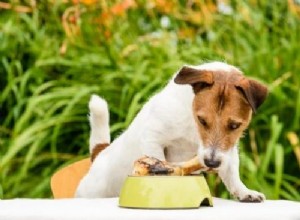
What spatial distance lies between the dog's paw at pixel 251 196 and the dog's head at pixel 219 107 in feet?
0.46

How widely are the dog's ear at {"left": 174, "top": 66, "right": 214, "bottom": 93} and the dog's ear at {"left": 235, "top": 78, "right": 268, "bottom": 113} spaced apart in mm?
73

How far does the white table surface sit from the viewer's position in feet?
6.70

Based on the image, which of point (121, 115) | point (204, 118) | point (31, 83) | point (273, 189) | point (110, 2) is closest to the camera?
point (204, 118)

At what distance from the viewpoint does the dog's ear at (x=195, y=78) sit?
231 cm

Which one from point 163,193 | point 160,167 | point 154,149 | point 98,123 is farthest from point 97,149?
point 163,193

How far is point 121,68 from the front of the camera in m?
4.25

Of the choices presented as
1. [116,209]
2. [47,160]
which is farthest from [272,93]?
[116,209]

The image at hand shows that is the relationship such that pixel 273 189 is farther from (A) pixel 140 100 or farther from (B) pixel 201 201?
(B) pixel 201 201

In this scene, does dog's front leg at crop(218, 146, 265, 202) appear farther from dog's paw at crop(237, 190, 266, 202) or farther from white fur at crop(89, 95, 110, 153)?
white fur at crop(89, 95, 110, 153)

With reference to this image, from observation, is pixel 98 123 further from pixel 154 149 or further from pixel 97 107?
pixel 154 149

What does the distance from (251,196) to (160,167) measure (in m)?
0.27

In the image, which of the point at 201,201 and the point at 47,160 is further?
the point at 47,160

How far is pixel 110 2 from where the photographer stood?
4.69 meters

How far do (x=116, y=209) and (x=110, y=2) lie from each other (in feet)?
8.70
